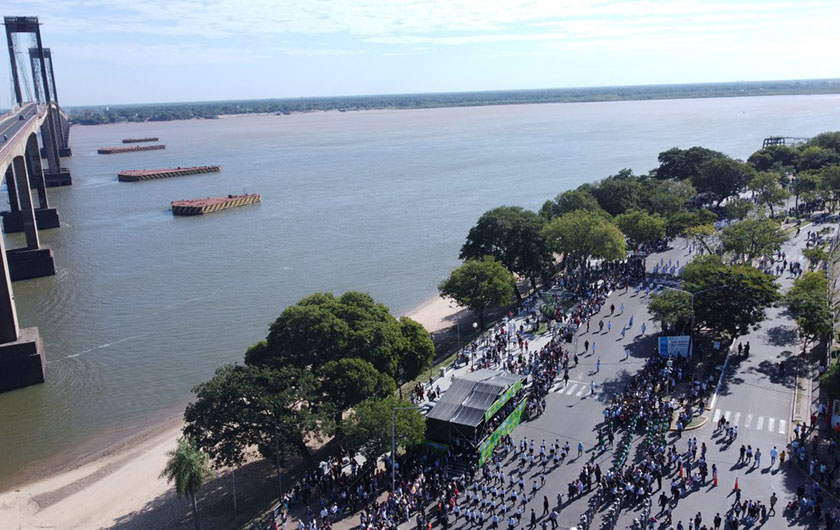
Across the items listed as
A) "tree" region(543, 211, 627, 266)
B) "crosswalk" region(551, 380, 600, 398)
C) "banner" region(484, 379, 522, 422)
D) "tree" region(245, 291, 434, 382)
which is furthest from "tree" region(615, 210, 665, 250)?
"banner" region(484, 379, 522, 422)

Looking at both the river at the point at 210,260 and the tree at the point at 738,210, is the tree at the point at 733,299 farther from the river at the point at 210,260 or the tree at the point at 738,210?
the river at the point at 210,260

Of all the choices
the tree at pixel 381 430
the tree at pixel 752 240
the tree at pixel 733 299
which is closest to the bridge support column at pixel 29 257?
the tree at pixel 381 430

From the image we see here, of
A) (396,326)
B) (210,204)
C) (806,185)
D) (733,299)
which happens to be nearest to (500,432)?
(396,326)

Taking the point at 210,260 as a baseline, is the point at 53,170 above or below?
above

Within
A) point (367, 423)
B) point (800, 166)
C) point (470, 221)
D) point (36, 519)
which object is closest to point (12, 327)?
point (36, 519)

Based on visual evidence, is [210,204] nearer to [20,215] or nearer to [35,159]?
[20,215]
